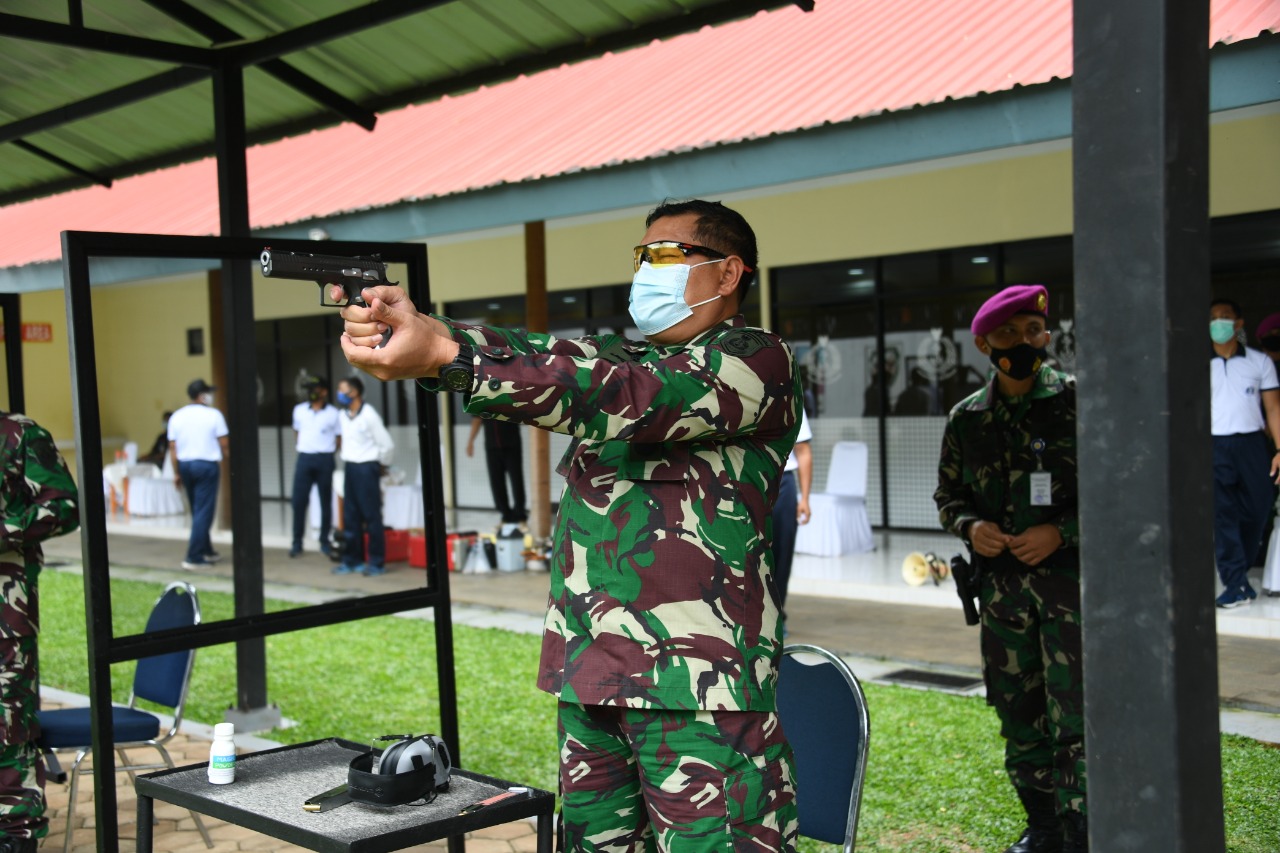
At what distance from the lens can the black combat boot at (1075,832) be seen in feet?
12.1

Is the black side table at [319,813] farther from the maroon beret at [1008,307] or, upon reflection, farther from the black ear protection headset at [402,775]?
the maroon beret at [1008,307]

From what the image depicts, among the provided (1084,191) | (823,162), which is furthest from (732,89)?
(1084,191)

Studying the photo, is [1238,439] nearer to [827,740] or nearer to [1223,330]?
[1223,330]

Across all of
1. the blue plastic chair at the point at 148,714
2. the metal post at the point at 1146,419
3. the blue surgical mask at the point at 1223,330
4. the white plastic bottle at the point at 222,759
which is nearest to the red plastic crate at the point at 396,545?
the blue plastic chair at the point at 148,714

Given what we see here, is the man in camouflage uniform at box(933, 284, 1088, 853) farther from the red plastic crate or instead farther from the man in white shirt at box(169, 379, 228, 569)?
the man in white shirt at box(169, 379, 228, 569)

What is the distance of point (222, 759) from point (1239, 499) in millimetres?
7241

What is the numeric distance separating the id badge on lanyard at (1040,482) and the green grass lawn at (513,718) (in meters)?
1.32

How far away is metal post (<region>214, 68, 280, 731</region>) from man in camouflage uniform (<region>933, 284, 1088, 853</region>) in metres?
3.15

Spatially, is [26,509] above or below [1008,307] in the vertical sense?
below

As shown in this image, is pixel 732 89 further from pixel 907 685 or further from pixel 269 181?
pixel 269 181

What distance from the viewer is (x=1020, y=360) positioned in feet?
12.6

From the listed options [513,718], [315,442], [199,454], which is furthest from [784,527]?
[199,454]

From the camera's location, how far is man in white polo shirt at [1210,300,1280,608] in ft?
26.2

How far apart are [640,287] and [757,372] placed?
0.33m
